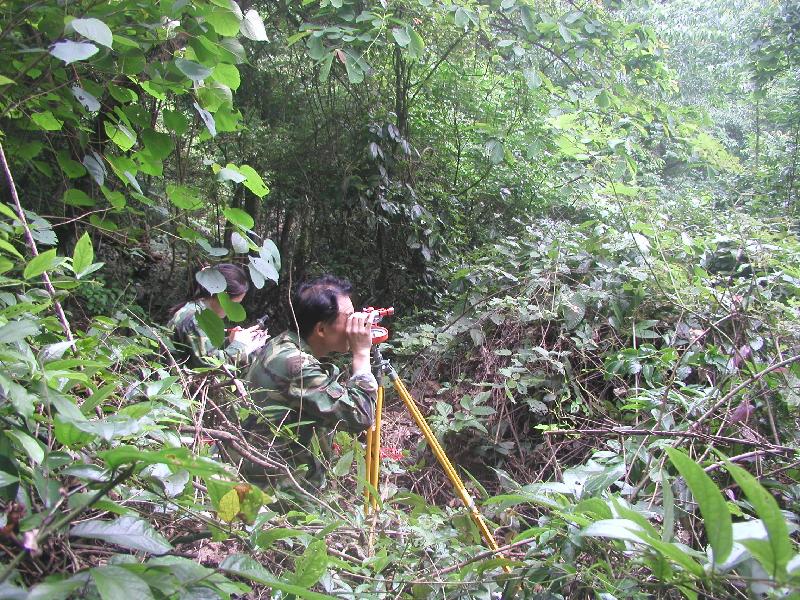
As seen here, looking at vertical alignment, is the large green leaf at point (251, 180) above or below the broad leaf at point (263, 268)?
above

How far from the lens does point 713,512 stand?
53cm

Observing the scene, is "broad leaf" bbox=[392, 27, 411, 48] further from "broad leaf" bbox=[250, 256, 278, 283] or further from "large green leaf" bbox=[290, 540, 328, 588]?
"large green leaf" bbox=[290, 540, 328, 588]

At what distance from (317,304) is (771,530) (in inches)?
69.7

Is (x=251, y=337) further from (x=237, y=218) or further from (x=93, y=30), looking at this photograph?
(x=93, y=30)

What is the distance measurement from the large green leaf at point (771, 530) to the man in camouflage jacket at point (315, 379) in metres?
1.30

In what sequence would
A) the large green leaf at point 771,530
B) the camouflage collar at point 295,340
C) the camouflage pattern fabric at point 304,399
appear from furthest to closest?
the camouflage collar at point 295,340, the camouflage pattern fabric at point 304,399, the large green leaf at point 771,530

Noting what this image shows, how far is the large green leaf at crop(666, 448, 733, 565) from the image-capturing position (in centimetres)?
52

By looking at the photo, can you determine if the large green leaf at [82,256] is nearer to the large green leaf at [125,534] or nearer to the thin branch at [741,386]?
the large green leaf at [125,534]

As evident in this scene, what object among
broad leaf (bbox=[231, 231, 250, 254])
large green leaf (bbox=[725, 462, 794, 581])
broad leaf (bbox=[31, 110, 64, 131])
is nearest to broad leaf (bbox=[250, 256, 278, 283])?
broad leaf (bbox=[231, 231, 250, 254])

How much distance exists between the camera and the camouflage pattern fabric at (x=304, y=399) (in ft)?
5.93

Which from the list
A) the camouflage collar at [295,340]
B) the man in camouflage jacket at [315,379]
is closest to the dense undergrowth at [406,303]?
the man in camouflage jacket at [315,379]

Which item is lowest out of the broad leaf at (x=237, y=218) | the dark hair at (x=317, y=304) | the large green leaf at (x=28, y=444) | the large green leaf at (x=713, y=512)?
the dark hair at (x=317, y=304)

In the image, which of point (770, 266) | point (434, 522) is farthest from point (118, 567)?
point (770, 266)

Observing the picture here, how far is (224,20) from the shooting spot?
1220 millimetres
